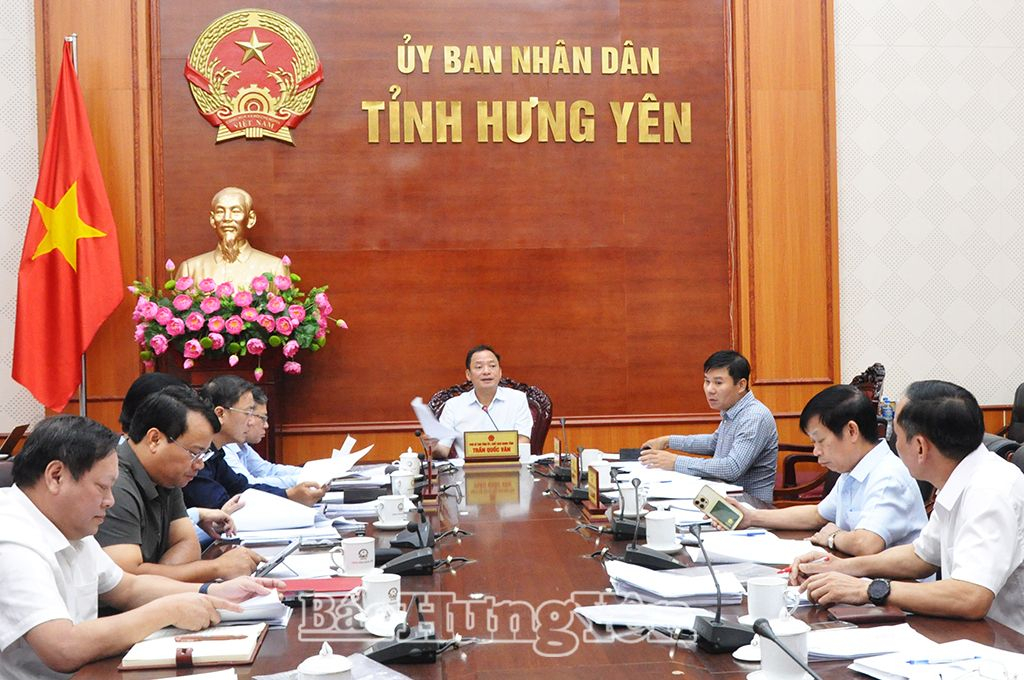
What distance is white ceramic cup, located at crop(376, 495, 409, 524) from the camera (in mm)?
3189

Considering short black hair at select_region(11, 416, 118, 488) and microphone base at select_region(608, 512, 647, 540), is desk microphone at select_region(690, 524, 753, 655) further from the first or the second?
short black hair at select_region(11, 416, 118, 488)

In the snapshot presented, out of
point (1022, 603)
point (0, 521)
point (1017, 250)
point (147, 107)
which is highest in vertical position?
point (147, 107)

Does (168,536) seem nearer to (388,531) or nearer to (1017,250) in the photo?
(388,531)

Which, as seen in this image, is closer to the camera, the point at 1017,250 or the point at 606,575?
the point at 606,575

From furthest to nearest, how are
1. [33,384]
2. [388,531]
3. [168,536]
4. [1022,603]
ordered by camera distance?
[33,384], [388,531], [168,536], [1022,603]

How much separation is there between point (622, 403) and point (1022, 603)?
4278 mm

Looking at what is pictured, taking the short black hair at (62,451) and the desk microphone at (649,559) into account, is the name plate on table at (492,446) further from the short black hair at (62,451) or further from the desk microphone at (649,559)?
the short black hair at (62,451)

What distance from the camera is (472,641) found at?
195cm

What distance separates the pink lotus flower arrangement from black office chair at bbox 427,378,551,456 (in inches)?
28.6

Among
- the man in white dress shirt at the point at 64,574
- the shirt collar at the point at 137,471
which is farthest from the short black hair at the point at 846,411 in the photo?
the shirt collar at the point at 137,471

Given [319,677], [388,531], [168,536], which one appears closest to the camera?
[319,677]

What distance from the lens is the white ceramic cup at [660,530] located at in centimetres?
264

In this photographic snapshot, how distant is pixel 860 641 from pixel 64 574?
1548 mm

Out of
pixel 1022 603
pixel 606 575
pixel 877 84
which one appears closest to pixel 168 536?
pixel 606 575
